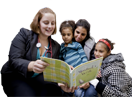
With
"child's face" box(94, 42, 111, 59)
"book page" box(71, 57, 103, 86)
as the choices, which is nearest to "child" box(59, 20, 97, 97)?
"child's face" box(94, 42, 111, 59)

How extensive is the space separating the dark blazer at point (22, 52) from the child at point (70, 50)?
0.24 meters

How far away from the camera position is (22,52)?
1084mm

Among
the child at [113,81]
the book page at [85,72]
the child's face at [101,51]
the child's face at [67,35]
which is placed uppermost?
the child's face at [67,35]

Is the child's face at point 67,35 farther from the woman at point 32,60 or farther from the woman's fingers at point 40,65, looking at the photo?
the woman's fingers at point 40,65

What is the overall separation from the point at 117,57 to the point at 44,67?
0.92 metres

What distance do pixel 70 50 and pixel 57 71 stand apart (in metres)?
0.69

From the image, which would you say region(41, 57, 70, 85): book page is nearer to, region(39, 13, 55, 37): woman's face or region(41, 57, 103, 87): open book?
region(41, 57, 103, 87): open book

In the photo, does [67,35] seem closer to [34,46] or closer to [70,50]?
[70,50]

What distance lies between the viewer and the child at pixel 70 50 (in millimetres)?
1423

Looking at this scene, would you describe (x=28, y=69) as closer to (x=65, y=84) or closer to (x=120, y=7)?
(x=65, y=84)

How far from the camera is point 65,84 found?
88cm

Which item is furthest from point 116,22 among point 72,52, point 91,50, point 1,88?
point 1,88

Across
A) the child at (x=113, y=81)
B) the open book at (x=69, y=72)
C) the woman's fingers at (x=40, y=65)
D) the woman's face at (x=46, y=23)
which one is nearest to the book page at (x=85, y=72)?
the open book at (x=69, y=72)

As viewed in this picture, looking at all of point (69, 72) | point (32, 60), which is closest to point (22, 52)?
point (32, 60)
